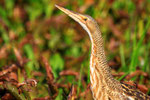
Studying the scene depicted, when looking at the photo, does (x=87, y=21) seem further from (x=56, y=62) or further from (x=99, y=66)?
(x=56, y=62)

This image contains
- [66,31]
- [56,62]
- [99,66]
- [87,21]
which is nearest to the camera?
[87,21]

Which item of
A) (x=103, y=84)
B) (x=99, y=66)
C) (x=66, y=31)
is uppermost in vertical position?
(x=66, y=31)

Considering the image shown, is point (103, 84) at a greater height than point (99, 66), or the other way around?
point (99, 66)

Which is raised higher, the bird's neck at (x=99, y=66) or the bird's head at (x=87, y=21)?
the bird's head at (x=87, y=21)

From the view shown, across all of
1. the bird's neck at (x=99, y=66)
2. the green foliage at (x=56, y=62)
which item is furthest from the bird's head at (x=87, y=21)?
the green foliage at (x=56, y=62)

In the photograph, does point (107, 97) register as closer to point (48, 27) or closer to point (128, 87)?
point (128, 87)

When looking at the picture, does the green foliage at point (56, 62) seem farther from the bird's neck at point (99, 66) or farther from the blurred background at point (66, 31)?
the bird's neck at point (99, 66)

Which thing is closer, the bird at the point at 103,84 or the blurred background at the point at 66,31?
the bird at the point at 103,84

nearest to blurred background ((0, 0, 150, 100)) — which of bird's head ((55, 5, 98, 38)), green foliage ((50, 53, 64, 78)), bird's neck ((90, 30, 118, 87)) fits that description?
green foliage ((50, 53, 64, 78))

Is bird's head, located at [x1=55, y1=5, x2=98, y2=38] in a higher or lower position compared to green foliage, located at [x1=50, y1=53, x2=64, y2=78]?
higher

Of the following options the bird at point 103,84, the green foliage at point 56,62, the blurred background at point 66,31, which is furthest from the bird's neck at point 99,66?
the green foliage at point 56,62

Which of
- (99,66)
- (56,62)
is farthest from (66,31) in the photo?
(99,66)

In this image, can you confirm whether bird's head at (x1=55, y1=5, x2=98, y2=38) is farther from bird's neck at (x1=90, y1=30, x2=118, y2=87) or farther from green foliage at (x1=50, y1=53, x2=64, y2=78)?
green foliage at (x1=50, y1=53, x2=64, y2=78)

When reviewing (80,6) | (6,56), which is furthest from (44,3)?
(6,56)
